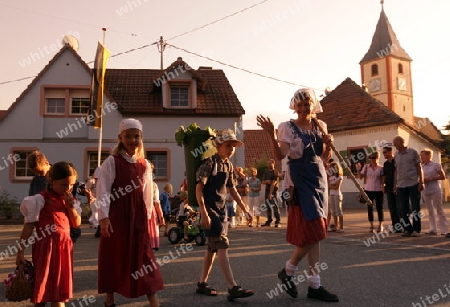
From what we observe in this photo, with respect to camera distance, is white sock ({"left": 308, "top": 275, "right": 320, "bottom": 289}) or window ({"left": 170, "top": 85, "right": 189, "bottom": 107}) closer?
white sock ({"left": 308, "top": 275, "right": 320, "bottom": 289})

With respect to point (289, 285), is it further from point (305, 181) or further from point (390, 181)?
point (390, 181)

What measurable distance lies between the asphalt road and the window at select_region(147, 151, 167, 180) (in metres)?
14.2

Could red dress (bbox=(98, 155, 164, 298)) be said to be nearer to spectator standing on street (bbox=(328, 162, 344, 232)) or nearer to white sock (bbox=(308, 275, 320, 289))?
white sock (bbox=(308, 275, 320, 289))

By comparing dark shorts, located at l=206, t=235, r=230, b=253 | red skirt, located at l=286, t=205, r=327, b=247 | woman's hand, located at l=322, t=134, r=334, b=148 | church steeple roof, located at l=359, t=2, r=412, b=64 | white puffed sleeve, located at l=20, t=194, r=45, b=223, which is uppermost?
church steeple roof, located at l=359, t=2, r=412, b=64

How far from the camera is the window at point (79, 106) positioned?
23.8 m

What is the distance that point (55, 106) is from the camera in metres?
23.7

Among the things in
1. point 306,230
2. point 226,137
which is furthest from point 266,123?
point 306,230

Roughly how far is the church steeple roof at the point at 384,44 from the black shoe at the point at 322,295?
5736 centimetres

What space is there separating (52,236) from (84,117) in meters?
20.8

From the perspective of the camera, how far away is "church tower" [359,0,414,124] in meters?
54.9

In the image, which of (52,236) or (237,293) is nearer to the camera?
(52,236)

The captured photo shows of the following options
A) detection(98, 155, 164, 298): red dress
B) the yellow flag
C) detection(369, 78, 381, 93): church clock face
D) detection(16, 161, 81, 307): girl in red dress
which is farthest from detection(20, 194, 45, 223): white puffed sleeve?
detection(369, 78, 381, 93): church clock face

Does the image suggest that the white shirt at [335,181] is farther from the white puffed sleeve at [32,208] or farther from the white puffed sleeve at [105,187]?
the white puffed sleeve at [32,208]

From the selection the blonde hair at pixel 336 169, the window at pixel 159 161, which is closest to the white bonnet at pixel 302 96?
the blonde hair at pixel 336 169
